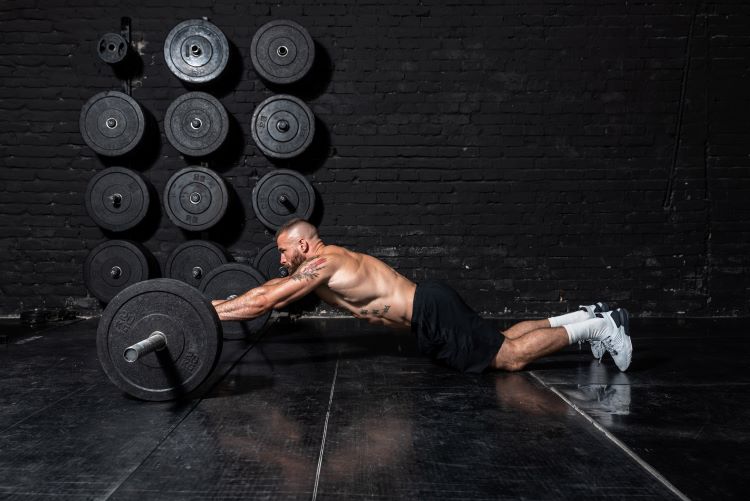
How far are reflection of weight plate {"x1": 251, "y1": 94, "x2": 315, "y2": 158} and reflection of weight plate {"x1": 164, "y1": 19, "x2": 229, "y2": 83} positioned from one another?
1.54 ft

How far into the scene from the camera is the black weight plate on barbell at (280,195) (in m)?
4.40

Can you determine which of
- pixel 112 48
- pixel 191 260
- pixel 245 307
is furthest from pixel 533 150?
pixel 112 48

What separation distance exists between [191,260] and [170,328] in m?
2.32

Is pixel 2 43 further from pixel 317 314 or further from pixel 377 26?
pixel 317 314

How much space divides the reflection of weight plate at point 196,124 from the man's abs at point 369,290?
2075mm

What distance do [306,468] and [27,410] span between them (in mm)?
1237

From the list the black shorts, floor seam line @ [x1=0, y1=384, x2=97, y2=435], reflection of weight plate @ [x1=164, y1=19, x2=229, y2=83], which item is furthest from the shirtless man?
reflection of weight plate @ [x1=164, y1=19, x2=229, y2=83]

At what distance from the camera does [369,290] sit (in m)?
2.72

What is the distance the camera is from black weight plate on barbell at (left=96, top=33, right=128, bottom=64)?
4375mm

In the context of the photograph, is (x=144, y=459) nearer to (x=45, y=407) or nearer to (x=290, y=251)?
(x=45, y=407)

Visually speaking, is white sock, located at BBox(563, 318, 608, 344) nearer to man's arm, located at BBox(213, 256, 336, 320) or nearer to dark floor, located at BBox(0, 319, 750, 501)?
dark floor, located at BBox(0, 319, 750, 501)

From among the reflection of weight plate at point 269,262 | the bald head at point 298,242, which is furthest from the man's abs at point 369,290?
the reflection of weight plate at point 269,262

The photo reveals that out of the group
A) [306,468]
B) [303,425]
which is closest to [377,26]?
[303,425]

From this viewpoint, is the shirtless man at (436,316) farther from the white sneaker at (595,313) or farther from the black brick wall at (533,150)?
the black brick wall at (533,150)
